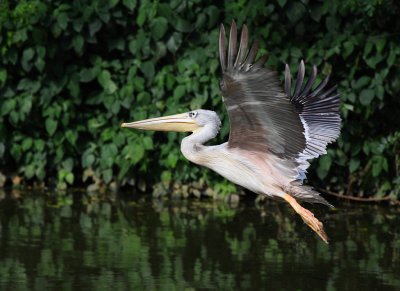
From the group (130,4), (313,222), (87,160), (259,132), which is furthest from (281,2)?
(313,222)

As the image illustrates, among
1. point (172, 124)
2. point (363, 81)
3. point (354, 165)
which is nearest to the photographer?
point (172, 124)

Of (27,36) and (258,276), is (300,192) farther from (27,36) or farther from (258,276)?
(27,36)

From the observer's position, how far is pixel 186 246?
9.54 meters

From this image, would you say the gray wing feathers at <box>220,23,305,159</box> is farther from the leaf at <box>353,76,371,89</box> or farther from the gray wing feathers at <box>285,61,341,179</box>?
the leaf at <box>353,76,371,89</box>

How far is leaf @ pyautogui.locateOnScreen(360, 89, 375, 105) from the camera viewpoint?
429 inches

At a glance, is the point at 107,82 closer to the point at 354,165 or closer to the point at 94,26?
the point at 94,26

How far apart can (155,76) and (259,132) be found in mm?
4640

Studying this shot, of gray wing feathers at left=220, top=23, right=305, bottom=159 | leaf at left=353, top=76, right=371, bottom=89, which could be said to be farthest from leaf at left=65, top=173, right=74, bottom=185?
gray wing feathers at left=220, top=23, right=305, bottom=159

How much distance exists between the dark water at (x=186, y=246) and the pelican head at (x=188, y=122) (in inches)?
51.2

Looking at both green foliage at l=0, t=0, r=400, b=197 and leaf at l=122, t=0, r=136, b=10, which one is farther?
leaf at l=122, t=0, r=136, b=10

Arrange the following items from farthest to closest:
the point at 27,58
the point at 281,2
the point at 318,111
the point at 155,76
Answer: the point at 155,76 < the point at 27,58 < the point at 281,2 < the point at 318,111

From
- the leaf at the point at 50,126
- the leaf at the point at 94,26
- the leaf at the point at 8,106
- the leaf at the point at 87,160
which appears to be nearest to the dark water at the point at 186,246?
the leaf at the point at 87,160

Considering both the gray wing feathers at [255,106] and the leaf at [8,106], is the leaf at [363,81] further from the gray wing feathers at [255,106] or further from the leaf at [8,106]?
the gray wing feathers at [255,106]

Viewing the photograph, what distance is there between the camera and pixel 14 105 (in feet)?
37.6
